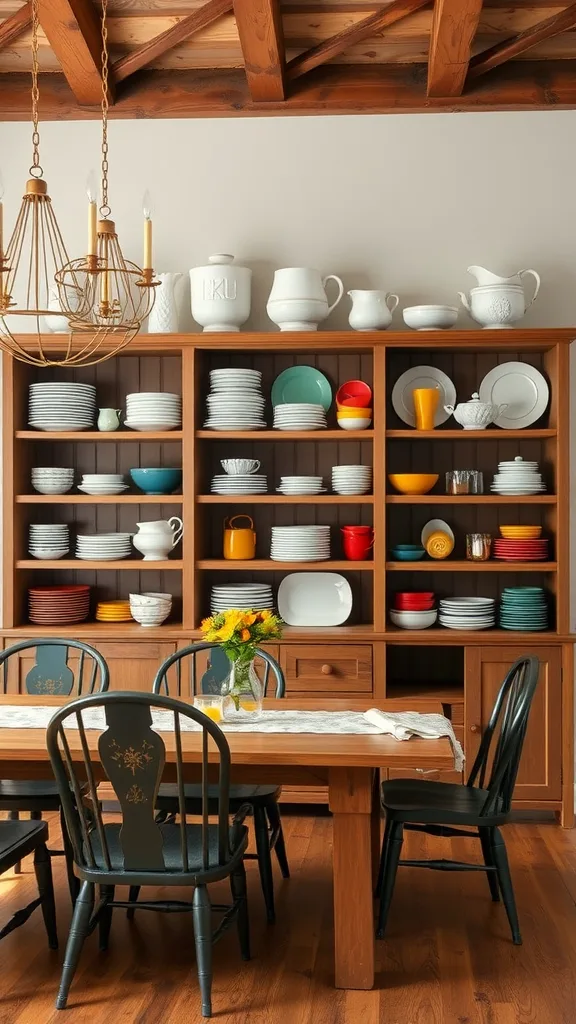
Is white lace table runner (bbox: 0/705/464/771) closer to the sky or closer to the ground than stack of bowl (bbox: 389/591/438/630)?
closer to the ground

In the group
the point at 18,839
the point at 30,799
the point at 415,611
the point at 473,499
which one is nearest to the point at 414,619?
the point at 415,611

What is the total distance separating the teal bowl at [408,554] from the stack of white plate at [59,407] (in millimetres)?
1484

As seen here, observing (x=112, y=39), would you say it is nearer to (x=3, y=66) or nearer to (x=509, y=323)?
(x=3, y=66)

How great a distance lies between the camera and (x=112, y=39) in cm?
450

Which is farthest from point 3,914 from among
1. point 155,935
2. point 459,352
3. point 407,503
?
point 459,352

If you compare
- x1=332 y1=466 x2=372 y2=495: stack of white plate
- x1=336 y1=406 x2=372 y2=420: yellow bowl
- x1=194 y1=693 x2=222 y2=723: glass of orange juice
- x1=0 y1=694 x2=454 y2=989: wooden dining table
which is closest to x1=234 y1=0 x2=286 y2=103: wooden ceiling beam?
x1=336 y1=406 x2=372 y2=420: yellow bowl

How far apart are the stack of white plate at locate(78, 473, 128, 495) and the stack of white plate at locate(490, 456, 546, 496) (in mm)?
1665

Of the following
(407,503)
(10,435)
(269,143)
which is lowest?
(407,503)

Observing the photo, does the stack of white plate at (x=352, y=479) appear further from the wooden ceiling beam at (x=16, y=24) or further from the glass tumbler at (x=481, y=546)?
the wooden ceiling beam at (x=16, y=24)

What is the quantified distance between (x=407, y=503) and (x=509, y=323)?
35.0 inches

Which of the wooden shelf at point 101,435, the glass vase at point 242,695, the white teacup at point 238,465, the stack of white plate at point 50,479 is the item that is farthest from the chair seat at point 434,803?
the stack of white plate at point 50,479

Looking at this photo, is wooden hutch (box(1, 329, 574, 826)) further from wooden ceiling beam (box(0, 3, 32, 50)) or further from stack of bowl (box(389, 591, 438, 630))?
wooden ceiling beam (box(0, 3, 32, 50))

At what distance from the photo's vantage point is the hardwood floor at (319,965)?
Answer: 2.71 m

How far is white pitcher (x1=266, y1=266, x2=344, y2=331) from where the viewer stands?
453 cm
